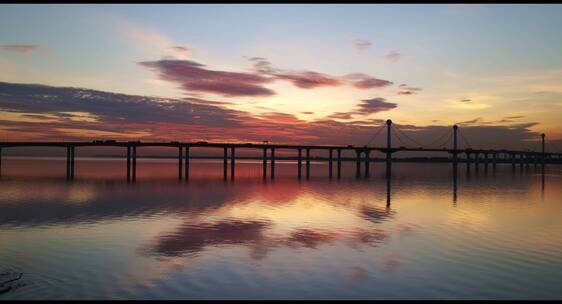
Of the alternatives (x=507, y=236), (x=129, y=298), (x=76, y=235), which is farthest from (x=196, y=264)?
(x=507, y=236)

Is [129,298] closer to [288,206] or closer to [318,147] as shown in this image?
[288,206]

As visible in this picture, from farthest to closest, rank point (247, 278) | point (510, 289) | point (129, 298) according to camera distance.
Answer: point (247, 278)
point (510, 289)
point (129, 298)

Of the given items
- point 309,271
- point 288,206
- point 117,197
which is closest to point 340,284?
point 309,271

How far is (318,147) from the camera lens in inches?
7795

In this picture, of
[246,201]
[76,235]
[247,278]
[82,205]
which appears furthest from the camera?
[246,201]

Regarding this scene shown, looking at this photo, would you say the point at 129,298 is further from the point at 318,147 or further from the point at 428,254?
the point at 318,147

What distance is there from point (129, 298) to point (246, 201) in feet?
110

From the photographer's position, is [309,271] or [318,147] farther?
[318,147]

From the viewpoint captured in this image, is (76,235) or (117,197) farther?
(117,197)

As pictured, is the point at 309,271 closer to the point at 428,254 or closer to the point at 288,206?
the point at 428,254

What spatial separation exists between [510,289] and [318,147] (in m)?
183

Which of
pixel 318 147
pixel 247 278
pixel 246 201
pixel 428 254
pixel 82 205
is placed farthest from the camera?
pixel 318 147

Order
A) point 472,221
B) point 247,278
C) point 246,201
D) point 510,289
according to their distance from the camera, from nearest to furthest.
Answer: point 510,289 < point 247,278 < point 472,221 < point 246,201

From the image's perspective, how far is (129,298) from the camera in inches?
541
